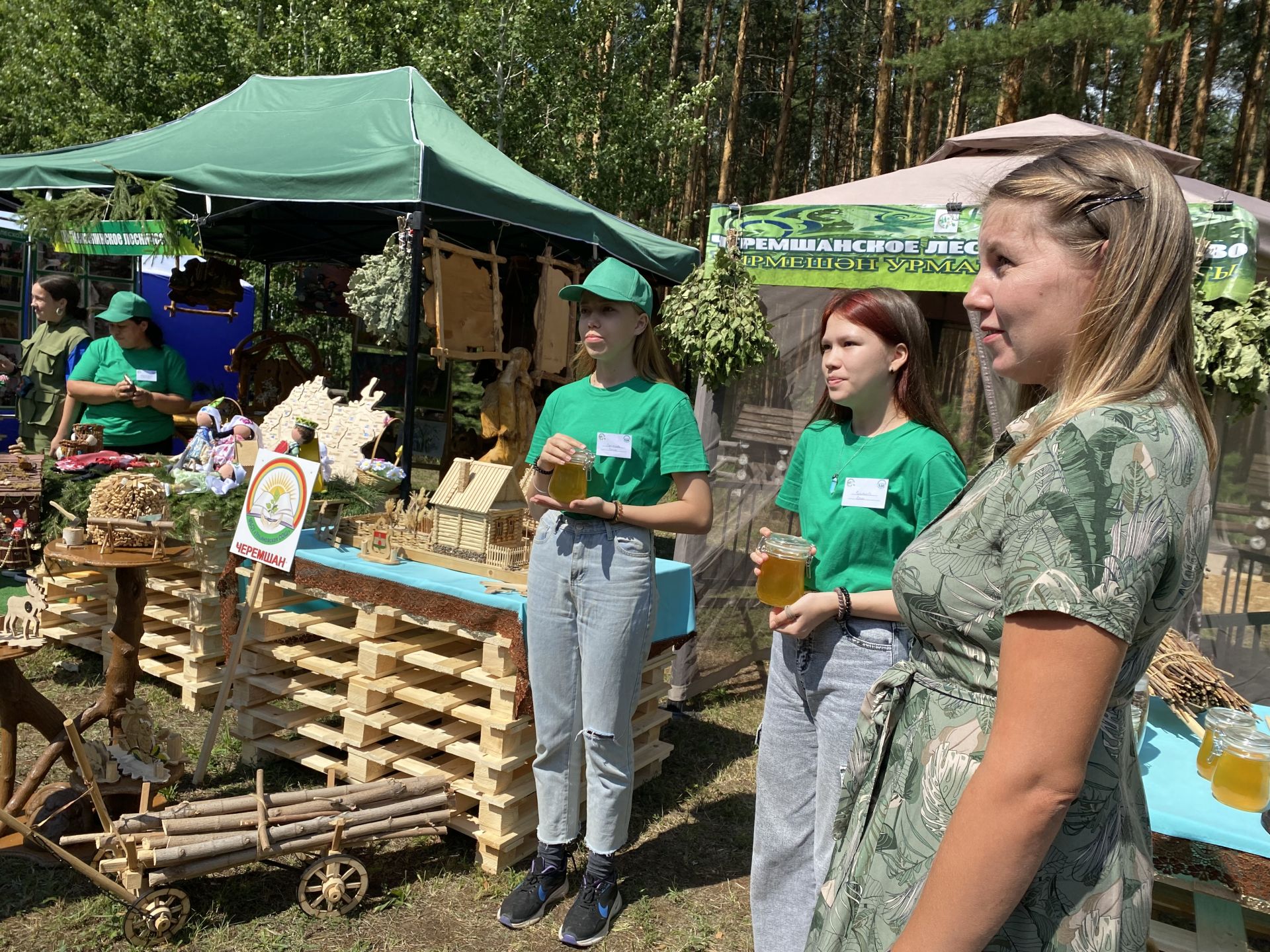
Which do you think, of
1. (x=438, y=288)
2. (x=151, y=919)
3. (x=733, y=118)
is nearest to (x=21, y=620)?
(x=151, y=919)

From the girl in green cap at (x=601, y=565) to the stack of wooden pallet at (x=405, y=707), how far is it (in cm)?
28

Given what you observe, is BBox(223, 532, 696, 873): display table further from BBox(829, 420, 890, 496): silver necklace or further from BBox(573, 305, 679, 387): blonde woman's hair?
BBox(829, 420, 890, 496): silver necklace

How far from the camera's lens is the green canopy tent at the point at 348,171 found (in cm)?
474

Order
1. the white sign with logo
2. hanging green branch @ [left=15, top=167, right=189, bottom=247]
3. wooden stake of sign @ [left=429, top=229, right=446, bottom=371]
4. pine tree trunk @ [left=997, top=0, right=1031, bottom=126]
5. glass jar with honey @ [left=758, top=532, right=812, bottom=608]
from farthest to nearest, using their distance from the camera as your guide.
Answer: pine tree trunk @ [left=997, top=0, right=1031, bottom=126] < hanging green branch @ [left=15, top=167, right=189, bottom=247] < wooden stake of sign @ [left=429, top=229, right=446, bottom=371] < the white sign with logo < glass jar with honey @ [left=758, top=532, right=812, bottom=608]

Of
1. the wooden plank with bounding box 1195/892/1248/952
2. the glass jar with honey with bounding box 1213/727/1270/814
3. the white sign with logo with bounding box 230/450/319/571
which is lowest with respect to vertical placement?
the wooden plank with bounding box 1195/892/1248/952

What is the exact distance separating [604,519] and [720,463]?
209cm

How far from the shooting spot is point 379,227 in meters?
7.71

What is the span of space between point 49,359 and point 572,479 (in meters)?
4.95

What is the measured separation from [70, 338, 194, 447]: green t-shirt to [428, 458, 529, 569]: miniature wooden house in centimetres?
250

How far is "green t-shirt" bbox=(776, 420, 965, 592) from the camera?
2.13 meters

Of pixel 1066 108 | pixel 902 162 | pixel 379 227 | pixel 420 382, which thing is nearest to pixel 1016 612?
pixel 420 382

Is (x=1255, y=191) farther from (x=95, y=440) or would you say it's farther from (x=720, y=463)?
(x=95, y=440)

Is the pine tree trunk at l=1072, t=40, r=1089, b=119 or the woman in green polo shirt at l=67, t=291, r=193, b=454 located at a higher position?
the pine tree trunk at l=1072, t=40, r=1089, b=119

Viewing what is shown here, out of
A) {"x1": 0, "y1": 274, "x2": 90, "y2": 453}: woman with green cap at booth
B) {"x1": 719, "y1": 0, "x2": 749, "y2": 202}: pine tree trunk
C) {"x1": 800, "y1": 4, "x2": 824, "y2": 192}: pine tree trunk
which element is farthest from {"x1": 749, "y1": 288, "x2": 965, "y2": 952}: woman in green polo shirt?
{"x1": 800, "y1": 4, "x2": 824, "y2": 192}: pine tree trunk
